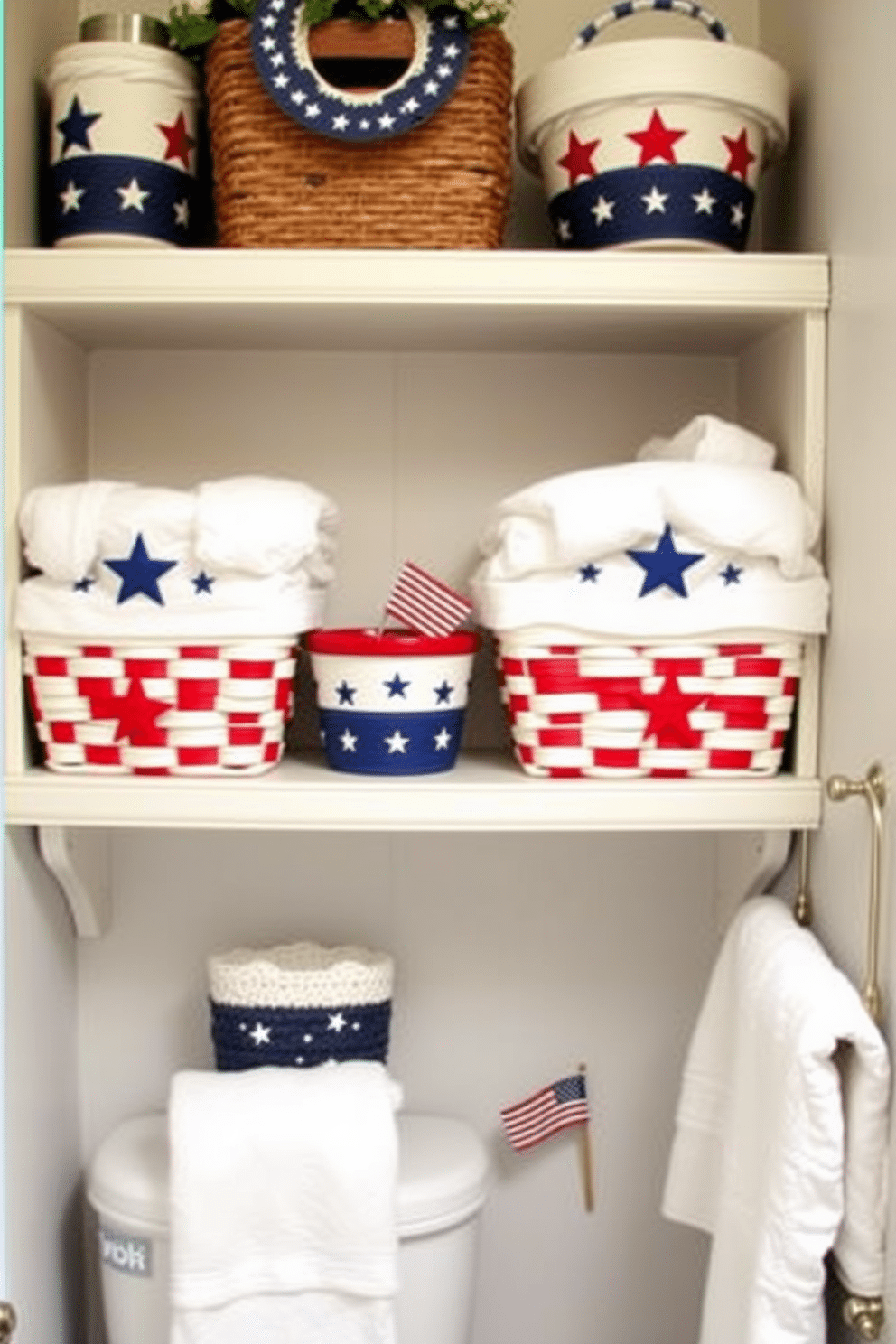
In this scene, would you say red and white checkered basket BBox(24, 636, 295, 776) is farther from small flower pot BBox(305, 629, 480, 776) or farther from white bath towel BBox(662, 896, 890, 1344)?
white bath towel BBox(662, 896, 890, 1344)

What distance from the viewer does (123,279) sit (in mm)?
1177

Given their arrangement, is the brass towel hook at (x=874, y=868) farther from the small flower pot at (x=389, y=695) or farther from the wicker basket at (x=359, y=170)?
the wicker basket at (x=359, y=170)

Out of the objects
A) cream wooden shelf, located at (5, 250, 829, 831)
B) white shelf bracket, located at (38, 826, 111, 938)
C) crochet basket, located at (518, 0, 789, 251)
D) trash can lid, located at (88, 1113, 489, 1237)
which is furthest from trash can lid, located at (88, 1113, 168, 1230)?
crochet basket, located at (518, 0, 789, 251)

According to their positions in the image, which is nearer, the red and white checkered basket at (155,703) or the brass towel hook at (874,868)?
the brass towel hook at (874,868)

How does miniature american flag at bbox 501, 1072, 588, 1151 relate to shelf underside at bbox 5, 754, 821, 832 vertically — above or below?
below

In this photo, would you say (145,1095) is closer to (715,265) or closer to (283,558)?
(283,558)

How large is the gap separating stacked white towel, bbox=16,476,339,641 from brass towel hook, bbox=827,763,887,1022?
1.62 feet

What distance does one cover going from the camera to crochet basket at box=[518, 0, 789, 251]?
1180 millimetres

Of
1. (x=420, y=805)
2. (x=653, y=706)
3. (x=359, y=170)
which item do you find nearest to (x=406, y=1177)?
(x=420, y=805)

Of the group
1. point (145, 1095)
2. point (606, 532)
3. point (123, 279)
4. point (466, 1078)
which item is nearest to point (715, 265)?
point (606, 532)

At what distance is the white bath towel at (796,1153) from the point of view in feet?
3.32

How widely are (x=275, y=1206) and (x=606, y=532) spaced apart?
654 mm

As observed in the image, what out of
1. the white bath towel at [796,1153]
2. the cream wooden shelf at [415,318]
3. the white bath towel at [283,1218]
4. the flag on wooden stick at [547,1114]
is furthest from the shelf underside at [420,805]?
the flag on wooden stick at [547,1114]

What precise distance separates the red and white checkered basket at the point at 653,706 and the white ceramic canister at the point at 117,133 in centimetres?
51
